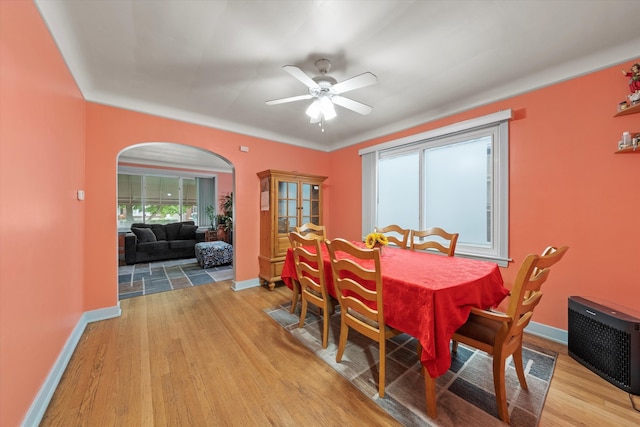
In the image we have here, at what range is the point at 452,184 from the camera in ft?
9.71

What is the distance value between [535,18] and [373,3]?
1135 mm

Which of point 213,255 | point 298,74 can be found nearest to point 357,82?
point 298,74

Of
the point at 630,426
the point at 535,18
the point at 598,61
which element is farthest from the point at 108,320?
the point at 598,61

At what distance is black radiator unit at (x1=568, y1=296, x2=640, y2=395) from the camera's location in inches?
59.6

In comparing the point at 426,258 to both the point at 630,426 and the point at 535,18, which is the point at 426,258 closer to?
the point at 630,426

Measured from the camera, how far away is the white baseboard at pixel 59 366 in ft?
4.24

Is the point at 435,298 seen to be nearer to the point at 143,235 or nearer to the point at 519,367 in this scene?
the point at 519,367

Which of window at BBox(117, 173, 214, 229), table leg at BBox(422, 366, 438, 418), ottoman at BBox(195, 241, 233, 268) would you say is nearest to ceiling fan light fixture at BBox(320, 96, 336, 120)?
table leg at BBox(422, 366, 438, 418)

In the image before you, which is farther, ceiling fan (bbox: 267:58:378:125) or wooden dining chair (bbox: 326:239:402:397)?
ceiling fan (bbox: 267:58:378:125)

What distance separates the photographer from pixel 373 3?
1444mm

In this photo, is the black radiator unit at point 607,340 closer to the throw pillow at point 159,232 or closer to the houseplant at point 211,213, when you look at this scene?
the throw pillow at point 159,232

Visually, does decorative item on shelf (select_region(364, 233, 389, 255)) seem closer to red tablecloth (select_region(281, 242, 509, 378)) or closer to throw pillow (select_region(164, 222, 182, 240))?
red tablecloth (select_region(281, 242, 509, 378))

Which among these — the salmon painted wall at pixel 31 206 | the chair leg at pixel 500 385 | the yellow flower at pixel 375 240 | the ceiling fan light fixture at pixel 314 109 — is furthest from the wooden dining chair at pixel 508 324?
the salmon painted wall at pixel 31 206

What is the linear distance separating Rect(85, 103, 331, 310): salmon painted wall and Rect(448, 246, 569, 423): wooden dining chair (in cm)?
306
